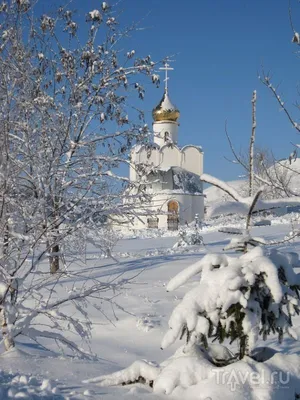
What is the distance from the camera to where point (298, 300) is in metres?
2.77

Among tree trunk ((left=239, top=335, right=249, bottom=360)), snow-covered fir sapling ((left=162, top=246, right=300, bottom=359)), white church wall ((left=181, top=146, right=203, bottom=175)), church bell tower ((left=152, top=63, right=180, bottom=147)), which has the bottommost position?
tree trunk ((left=239, top=335, right=249, bottom=360))

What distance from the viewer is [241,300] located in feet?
8.37

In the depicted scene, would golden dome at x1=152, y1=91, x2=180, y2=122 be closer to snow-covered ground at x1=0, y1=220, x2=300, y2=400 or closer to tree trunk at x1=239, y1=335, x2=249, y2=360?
snow-covered ground at x1=0, y1=220, x2=300, y2=400

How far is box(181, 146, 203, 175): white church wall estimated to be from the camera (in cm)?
3462

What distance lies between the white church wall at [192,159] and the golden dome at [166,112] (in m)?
2.60

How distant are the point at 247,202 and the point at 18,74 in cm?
345

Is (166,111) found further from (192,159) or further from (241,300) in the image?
(241,300)

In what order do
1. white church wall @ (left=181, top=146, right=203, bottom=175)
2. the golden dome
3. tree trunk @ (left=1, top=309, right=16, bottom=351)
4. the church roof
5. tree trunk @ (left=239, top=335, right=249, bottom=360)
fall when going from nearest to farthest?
tree trunk @ (left=239, top=335, right=249, bottom=360) → tree trunk @ (left=1, top=309, right=16, bottom=351) → the church roof → the golden dome → white church wall @ (left=181, top=146, right=203, bottom=175)

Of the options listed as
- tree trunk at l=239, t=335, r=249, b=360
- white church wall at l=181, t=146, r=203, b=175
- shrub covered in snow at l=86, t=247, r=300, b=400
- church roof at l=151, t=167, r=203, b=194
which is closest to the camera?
shrub covered in snow at l=86, t=247, r=300, b=400

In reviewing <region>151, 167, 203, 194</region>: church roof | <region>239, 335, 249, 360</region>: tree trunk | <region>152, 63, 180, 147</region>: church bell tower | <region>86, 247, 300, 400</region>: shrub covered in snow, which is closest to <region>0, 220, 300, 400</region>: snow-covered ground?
<region>86, 247, 300, 400</region>: shrub covered in snow

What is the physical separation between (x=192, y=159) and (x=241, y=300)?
32.6 m

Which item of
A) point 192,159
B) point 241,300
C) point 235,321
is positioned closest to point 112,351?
point 235,321

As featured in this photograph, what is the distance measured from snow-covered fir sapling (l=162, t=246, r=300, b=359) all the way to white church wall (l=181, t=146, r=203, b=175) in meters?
32.0

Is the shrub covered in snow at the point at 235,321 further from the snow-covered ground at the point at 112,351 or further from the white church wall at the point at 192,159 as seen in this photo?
the white church wall at the point at 192,159
